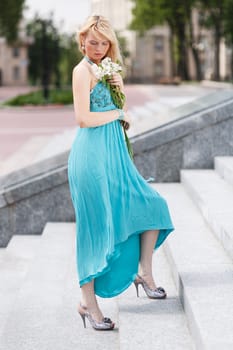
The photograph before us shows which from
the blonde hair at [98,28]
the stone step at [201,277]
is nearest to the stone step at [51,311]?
the stone step at [201,277]

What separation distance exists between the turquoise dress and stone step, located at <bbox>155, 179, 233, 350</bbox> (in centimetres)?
45

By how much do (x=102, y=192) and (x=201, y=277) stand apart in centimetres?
94

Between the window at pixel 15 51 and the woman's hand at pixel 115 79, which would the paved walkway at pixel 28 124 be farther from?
the window at pixel 15 51

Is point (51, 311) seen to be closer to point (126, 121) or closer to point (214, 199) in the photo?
point (126, 121)

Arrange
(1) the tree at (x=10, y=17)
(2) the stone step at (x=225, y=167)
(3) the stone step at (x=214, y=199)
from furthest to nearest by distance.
Answer: (1) the tree at (x=10, y=17) < (2) the stone step at (x=225, y=167) < (3) the stone step at (x=214, y=199)

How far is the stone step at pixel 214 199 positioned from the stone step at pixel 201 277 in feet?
0.30

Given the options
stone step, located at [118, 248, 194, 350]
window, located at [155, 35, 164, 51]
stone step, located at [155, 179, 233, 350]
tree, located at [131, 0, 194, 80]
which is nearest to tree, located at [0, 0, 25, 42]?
tree, located at [131, 0, 194, 80]

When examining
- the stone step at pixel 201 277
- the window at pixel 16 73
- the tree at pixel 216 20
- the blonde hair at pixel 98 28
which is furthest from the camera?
the window at pixel 16 73

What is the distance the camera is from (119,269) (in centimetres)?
471

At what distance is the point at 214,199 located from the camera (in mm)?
6695

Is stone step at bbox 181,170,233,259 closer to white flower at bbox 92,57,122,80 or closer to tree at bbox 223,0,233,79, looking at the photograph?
white flower at bbox 92,57,122,80

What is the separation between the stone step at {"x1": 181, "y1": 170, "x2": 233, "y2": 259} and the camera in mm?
5621

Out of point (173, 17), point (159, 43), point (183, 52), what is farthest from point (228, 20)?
point (159, 43)

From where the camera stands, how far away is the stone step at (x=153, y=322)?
429 cm
